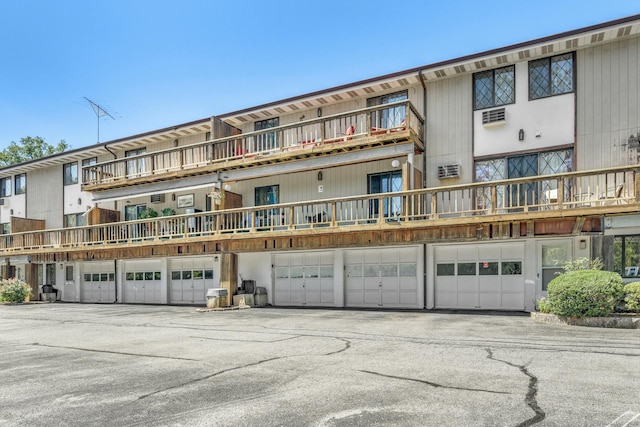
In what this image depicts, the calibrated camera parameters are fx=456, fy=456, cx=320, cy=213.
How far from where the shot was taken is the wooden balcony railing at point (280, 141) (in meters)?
16.4

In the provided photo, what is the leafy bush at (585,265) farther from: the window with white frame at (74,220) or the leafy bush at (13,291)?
the leafy bush at (13,291)

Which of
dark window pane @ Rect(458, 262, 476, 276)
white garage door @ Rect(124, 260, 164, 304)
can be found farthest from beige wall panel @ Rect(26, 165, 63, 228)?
dark window pane @ Rect(458, 262, 476, 276)

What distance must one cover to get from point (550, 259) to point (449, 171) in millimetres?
4551

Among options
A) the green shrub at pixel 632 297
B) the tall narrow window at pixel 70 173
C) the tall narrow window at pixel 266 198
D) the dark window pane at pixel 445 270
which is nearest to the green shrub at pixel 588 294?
the green shrub at pixel 632 297

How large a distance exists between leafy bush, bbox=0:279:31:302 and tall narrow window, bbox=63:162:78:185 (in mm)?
6444

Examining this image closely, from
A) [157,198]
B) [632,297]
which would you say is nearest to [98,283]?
[157,198]

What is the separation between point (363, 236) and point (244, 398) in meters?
10.9

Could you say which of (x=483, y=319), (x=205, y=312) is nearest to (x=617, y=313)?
(x=483, y=319)

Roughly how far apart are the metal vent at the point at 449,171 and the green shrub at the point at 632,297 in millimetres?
6480

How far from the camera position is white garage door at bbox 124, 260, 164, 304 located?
2430 centimetres

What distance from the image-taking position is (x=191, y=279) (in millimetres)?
23172

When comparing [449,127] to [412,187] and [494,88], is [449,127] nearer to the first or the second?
[494,88]

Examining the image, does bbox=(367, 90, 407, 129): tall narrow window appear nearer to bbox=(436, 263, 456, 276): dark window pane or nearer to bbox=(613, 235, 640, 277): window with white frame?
bbox=(436, 263, 456, 276): dark window pane

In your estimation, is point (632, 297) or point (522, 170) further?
point (522, 170)
